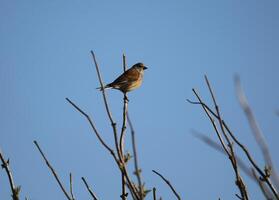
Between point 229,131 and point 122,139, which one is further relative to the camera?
point 122,139

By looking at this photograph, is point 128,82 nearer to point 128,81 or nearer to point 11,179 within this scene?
point 128,81

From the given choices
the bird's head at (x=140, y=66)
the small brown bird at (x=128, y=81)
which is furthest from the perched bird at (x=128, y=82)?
the bird's head at (x=140, y=66)

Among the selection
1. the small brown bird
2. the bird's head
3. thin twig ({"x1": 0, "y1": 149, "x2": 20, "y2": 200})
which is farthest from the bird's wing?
thin twig ({"x1": 0, "y1": 149, "x2": 20, "y2": 200})

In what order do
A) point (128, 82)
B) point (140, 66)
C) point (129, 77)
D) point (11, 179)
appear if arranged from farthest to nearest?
point (140, 66), point (129, 77), point (128, 82), point (11, 179)

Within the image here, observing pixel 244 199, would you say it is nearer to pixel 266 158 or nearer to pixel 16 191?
pixel 266 158

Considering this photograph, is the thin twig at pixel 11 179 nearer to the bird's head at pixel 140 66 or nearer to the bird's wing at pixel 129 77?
the bird's wing at pixel 129 77

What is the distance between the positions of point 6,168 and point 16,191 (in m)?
0.18

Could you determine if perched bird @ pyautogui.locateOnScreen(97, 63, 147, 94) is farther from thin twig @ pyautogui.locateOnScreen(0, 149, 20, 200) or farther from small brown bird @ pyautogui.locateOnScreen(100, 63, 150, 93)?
thin twig @ pyautogui.locateOnScreen(0, 149, 20, 200)

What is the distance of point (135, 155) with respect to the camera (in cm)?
202

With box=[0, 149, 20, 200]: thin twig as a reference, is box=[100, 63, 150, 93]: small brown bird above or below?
above

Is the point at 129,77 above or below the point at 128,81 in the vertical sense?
above

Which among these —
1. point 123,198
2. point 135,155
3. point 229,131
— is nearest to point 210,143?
point 135,155

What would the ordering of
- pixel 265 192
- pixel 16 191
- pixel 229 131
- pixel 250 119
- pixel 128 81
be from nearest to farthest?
pixel 250 119 → pixel 265 192 → pixel 229 131 → pixel 16 191 → pixel 128 81

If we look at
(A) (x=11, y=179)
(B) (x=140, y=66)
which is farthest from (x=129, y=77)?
(A) (x=11, y=179)
